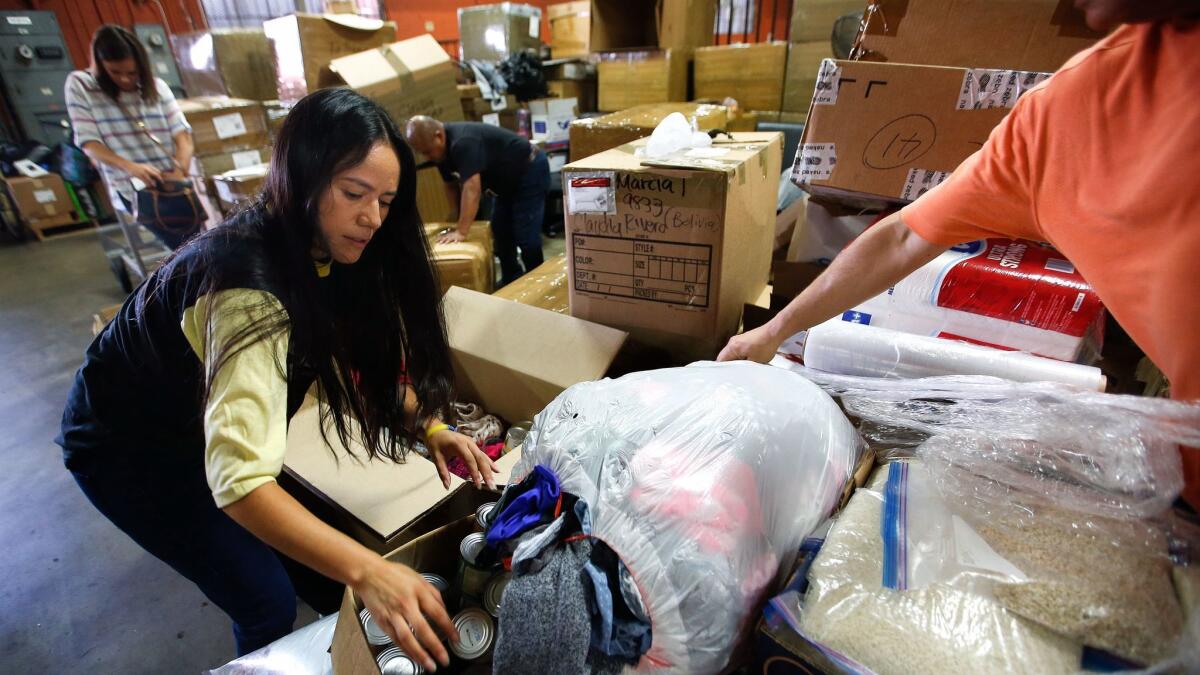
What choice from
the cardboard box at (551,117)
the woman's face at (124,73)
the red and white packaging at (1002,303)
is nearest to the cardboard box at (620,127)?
the red and white packaging at (1002,303)

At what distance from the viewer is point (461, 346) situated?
4.89 feet

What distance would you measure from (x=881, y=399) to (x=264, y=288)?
0.88 metres

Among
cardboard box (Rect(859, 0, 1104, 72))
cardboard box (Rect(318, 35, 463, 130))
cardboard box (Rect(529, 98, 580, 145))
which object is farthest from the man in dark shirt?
cardboard box (Rect(859, 0, 1104, 72))

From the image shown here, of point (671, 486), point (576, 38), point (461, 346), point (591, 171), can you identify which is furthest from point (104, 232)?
point (671, 486)

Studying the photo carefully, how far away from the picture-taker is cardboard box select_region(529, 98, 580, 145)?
369 centimetres

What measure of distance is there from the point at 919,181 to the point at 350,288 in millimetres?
1174

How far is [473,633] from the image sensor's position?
2.29 feet

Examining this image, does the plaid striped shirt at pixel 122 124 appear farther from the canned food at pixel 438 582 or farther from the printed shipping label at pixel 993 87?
the printed shipping label at pixel 993 87

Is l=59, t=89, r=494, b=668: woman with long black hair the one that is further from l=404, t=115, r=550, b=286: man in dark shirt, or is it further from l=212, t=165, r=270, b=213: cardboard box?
l=212, t=165, r=270, b=213: cardboard box

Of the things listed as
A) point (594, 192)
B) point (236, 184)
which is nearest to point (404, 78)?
point (236, 184)

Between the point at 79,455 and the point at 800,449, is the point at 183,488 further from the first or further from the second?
the point at 800,449

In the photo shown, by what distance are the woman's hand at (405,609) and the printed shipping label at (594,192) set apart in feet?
2.91

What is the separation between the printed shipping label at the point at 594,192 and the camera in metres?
1.23

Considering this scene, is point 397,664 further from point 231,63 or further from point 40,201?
point 40,201
